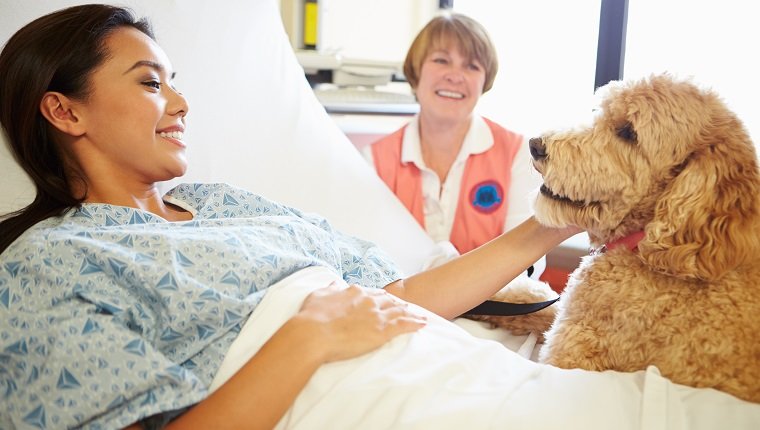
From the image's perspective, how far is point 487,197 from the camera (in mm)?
2324

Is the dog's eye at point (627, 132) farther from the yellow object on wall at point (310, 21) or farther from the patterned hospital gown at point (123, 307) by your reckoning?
the yellow object on wall at point (310, 21)

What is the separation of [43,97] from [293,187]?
2.18 feet

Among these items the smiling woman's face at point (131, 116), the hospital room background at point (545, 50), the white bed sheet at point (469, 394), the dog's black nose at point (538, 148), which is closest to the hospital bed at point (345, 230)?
the white bed sheet at point (469, 394)

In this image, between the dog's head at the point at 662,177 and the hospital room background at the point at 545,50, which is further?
the hospital room background at the point at 545,50

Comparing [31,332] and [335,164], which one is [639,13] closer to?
[335,164]

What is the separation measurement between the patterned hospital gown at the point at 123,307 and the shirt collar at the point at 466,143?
113cm

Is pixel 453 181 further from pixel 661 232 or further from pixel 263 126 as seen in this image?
pixel 661 232

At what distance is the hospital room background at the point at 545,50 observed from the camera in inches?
115

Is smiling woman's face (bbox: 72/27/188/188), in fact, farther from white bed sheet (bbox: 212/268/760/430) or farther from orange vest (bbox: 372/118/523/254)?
orange vest (bbox: 372/118/523/254)

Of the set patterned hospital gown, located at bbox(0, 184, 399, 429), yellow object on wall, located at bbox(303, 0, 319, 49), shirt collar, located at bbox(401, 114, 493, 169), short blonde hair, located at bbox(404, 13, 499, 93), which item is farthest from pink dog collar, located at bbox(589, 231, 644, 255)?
yellow object on wall, located at bbox(303, 0, 319, 49)

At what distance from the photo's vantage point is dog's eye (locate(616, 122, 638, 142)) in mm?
1231

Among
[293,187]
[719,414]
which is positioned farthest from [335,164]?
[719,414]

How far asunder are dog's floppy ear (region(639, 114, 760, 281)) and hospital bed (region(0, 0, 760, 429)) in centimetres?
19

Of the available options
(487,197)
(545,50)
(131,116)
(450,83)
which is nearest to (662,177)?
(131,116)
